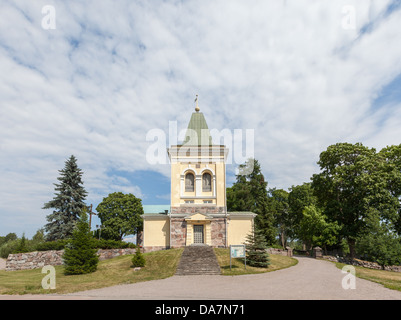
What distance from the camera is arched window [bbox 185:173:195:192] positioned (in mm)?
29375

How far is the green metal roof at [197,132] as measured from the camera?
30.3 meters

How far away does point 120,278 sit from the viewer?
599 inches

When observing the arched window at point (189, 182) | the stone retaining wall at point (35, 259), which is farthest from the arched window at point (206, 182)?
the stone retaining wall at point (35, 259)

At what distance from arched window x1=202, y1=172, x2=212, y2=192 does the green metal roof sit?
12.7 feet

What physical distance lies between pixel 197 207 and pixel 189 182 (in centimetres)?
315

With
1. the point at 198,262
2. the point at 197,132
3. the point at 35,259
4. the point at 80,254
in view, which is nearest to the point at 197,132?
the point at 197,132

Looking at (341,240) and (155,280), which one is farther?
(341,240)

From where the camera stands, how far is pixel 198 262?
19250mm

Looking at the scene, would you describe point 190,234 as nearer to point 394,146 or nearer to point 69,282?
point 69,282

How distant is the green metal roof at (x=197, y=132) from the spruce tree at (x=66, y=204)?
15514 mm

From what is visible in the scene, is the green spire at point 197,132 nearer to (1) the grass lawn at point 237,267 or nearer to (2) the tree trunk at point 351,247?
(1) the grass lawn at point 237,267

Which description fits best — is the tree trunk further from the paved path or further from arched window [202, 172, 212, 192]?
the paved path
